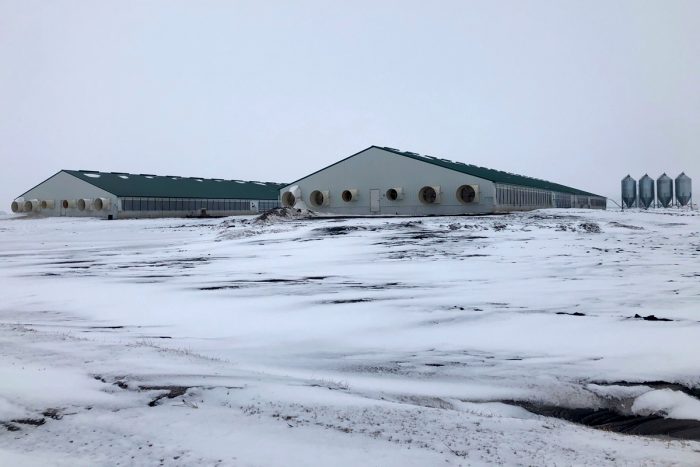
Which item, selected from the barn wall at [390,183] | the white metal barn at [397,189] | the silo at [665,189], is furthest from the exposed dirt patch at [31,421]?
the silo at [665,189]

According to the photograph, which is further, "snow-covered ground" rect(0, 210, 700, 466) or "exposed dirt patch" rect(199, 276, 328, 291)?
"exposed dirt patch" rect(199, 276, 328, 291)

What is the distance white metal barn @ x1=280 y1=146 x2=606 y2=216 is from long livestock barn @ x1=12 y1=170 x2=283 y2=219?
60.0 ft

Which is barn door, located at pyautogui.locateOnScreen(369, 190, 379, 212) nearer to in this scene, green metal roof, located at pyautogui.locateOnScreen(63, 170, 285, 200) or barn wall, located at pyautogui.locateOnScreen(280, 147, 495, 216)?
barn wall, located at pyautogui.locateOnScreen(280, 147, 495, 216)

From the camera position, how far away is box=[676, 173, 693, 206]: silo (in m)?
95.2

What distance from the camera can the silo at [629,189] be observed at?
100m

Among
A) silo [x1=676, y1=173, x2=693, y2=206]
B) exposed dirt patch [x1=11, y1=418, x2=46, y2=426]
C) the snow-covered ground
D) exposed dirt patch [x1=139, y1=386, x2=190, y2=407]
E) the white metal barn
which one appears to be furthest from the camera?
silo [x1=676, y1=173, x2=693, y2=206]

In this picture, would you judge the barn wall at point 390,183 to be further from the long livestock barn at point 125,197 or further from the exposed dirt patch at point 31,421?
the exposed dirt patch at point 31,421

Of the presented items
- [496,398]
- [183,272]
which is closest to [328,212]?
[183,272]

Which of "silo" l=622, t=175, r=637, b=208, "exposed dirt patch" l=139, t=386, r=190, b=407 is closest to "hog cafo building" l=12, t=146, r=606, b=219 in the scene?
"silo" l=622, t=175, r=637, b=208

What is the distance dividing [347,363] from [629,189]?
10928cm

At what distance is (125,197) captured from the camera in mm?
55906

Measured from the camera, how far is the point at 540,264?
14.1m

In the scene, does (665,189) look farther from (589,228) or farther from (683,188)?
(589,228)

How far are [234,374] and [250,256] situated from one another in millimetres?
12765
